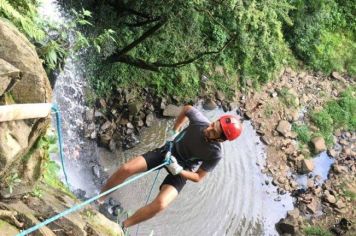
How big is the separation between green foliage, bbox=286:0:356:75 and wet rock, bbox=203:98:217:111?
16.7 feet

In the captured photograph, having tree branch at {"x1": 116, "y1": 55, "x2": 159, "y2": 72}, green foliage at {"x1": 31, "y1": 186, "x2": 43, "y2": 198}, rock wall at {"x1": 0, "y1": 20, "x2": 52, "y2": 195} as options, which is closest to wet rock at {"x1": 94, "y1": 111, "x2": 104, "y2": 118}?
tree branch at {"x1": 116, "y1": 55, "x2": 159, "y2": 72}

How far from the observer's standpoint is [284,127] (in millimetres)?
14859

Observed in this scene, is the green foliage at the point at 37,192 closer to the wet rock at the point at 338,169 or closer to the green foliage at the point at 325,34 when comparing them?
the wet rock at the point at 338,169

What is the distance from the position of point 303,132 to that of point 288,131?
528 millimetres

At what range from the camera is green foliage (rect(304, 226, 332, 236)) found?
41.2 feet

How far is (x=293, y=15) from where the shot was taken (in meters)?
16.5

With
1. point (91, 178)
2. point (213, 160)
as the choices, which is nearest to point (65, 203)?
point (213, 160)

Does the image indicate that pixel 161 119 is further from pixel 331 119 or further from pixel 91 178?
pixel 331 119

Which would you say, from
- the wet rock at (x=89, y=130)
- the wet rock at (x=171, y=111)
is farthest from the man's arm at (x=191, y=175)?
the wet rock at (x=171, y=111)

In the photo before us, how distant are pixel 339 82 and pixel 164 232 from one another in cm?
1097

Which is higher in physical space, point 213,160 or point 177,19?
point 177,19

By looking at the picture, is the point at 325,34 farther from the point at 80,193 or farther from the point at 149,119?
the point at 80,193

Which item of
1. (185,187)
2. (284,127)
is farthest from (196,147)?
(284,127)

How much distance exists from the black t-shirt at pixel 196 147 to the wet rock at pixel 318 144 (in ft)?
29.6
